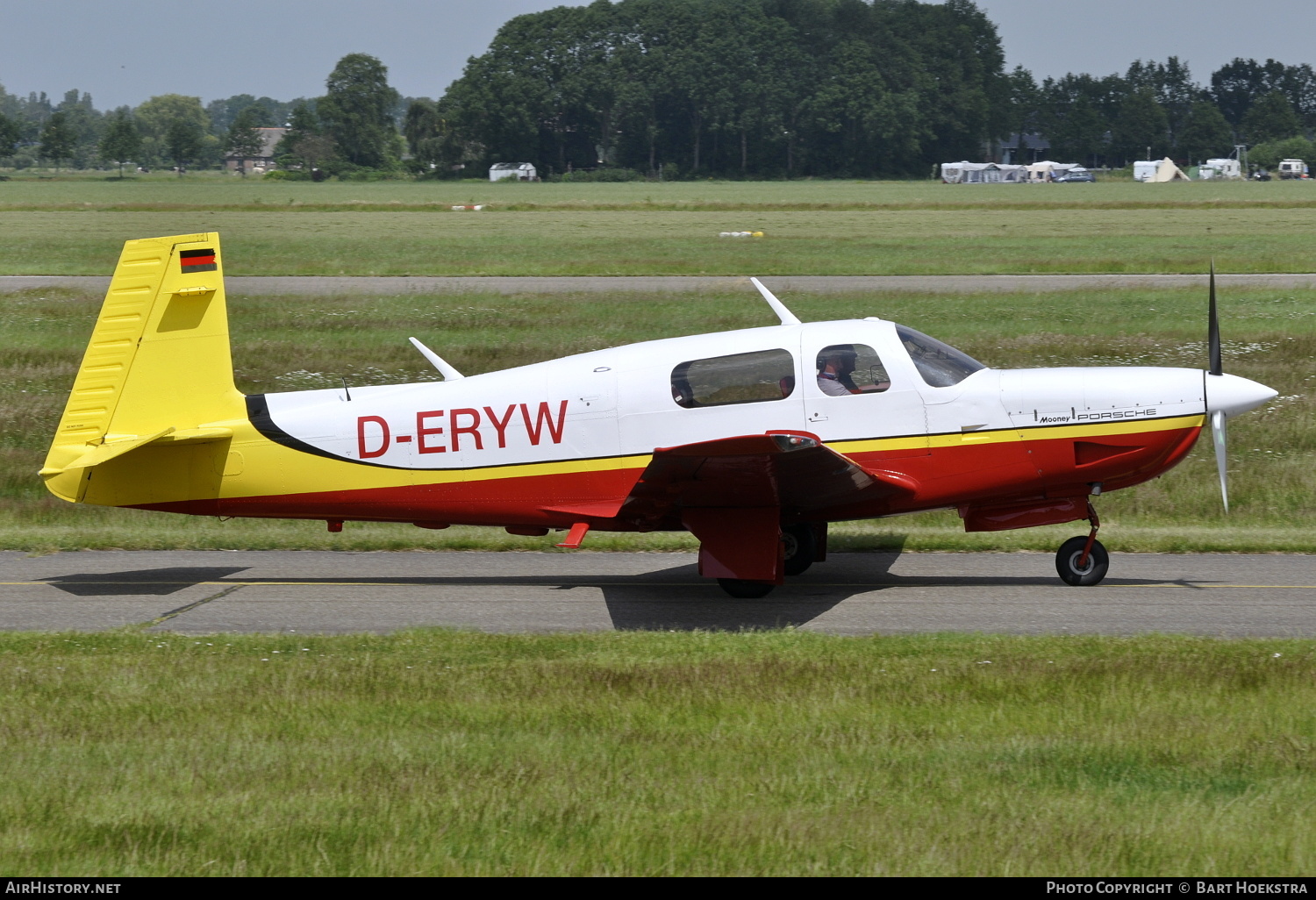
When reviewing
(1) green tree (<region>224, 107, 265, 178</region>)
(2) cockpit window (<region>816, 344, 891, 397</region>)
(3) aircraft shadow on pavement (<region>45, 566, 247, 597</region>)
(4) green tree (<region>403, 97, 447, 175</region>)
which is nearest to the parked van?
(4) green tree (<region>403, 97, 447, 175</region>)

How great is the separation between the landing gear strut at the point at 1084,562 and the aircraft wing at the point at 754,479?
169 cm

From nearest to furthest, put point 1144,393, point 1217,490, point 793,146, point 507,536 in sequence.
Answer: point 1144,393
point 507,536
point 1217,490
point 793,146

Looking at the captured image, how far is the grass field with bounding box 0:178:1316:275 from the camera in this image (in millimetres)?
34844

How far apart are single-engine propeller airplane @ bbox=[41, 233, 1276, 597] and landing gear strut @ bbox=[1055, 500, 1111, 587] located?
2 centimetres

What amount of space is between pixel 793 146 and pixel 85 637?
141321 millimetres

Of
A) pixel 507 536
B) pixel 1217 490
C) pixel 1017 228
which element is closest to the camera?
pixel 507 536

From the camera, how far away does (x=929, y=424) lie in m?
10.5

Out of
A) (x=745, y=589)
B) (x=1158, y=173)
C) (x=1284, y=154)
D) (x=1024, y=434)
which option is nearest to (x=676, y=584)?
(x=745, y=589)

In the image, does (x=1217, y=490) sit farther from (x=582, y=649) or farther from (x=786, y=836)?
(x=786, y=836)

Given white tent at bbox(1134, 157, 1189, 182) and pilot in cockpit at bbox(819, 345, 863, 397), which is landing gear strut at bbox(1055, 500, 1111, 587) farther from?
white tent at bbox(1134, 157, 1189, 182)

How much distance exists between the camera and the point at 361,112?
149 meters

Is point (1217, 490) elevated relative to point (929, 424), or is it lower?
lower

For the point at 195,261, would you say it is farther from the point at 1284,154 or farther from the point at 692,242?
the point at 1284,154

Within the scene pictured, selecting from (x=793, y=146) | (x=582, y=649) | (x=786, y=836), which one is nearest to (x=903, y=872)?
(x=786, y=836)
